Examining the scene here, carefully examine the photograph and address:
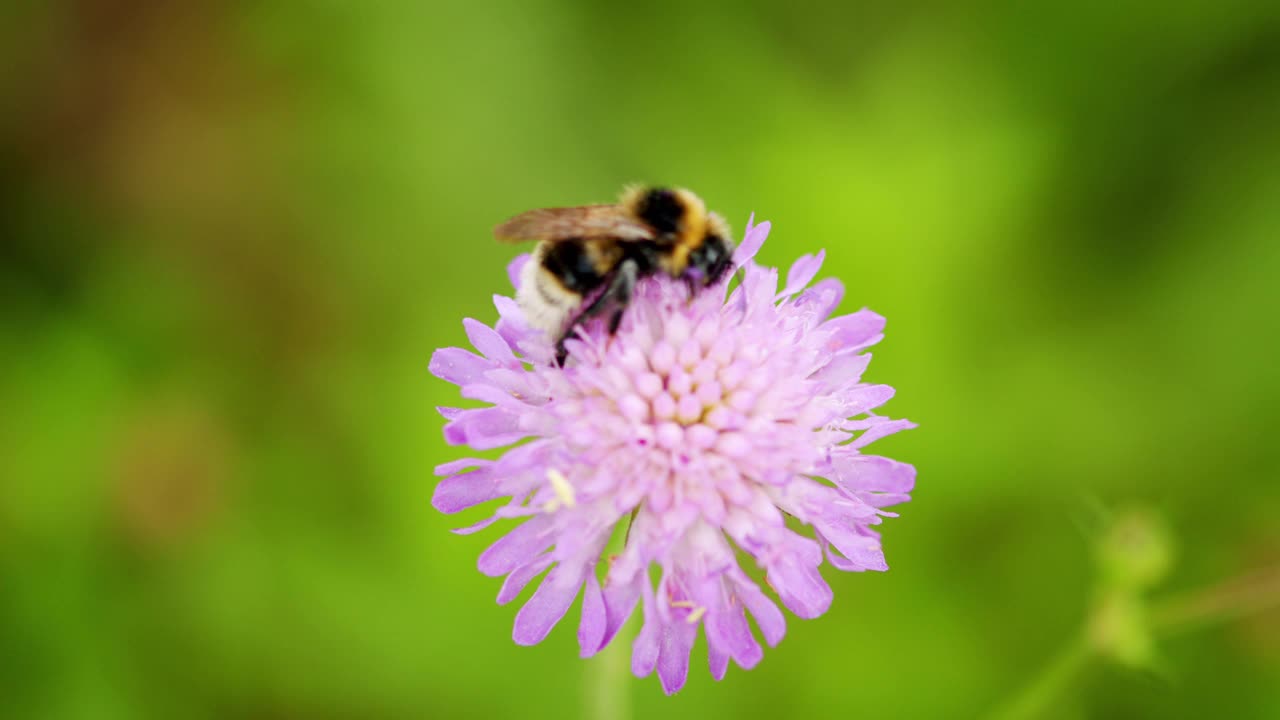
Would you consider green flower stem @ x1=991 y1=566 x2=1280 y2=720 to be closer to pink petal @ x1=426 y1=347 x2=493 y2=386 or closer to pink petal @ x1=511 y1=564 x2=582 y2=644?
pink petal @ x1=511 y1=564 x2=582 y2=644

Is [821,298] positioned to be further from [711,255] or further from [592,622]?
[592,622]

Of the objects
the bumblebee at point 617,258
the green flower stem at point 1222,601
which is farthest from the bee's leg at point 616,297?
the green flower stem at point 1222,601

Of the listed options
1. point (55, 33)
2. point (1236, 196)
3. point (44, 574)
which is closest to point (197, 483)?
point (44, 574)

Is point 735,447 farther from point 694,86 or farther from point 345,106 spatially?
point 345,106

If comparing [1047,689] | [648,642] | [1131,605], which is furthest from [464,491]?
[1131,605]

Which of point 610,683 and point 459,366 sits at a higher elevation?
point 459,366

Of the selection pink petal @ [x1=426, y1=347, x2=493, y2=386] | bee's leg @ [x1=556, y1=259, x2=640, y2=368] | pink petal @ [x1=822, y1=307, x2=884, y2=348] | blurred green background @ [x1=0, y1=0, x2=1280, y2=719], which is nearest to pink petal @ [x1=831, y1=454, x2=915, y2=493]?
pink petal @ [x1=822, y1=307, x2=884, y2=348]

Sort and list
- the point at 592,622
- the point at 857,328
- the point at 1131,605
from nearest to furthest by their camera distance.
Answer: the point at 592,622, the point at 857,328, the point at 1131,605
